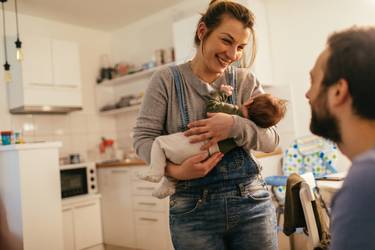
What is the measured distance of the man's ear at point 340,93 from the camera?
0.64 meters

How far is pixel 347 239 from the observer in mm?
542

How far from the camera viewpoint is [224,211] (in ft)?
3.12

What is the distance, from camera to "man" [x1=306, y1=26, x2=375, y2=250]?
1.74ft

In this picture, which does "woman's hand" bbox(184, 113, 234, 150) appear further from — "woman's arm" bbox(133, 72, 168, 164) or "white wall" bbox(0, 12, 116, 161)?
"white wall" bbox(0, 12, 116, 161)

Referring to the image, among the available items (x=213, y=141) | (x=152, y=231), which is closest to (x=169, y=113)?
(x=213, y=141)

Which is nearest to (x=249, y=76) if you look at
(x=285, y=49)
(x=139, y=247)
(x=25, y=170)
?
(x=25, y=170)

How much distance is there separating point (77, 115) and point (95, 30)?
1.20 metres

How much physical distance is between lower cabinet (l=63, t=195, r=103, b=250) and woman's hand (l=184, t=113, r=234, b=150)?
2770 mm

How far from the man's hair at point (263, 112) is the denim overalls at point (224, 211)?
15 cm

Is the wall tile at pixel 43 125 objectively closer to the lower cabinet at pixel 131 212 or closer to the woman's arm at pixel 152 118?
the lower cabinet at pixel 131 212

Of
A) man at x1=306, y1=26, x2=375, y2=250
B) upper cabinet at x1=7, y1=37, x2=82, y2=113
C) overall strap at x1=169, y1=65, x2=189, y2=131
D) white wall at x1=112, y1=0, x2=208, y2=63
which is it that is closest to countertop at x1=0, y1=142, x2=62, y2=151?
upper cabinet at x1=7, y1=37, x2=82, y2=113

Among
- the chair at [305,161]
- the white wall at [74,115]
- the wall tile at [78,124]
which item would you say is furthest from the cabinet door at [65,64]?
the chair at [305,161]

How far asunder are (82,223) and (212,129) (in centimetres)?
298

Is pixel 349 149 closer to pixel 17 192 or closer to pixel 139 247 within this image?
pixel 17 192
